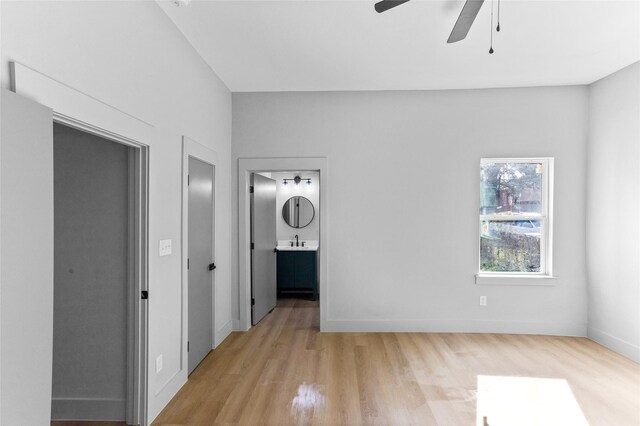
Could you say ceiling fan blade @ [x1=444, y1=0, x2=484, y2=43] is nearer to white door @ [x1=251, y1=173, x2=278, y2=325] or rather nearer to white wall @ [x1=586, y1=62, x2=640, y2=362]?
white wall @ [x1=586, y1=62, x2=640, y2=362]

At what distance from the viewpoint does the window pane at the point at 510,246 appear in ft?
12.9

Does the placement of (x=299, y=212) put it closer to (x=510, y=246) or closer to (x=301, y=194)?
(x=301, y=194)

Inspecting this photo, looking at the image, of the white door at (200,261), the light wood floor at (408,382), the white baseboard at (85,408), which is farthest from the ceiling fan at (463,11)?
the white baseboard at (85,408)

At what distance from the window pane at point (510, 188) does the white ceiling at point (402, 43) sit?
967mm

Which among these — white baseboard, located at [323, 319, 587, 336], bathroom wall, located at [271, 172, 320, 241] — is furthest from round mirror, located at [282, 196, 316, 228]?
white baseboard, located at [323, 319, 587, 336]

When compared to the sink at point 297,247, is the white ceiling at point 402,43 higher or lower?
higher

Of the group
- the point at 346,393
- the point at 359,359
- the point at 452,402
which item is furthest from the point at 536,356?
the point at 346,393

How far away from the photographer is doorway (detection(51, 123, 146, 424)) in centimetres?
221

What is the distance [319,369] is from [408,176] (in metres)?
2.35

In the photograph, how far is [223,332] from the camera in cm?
367

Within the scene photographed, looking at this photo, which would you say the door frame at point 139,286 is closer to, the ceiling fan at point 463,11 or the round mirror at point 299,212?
the ceiling fan at point 463,11

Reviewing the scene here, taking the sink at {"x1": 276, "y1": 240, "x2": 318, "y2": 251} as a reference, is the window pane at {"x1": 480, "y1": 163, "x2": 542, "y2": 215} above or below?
above

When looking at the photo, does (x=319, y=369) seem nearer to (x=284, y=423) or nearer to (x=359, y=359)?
(x=359, y=359)

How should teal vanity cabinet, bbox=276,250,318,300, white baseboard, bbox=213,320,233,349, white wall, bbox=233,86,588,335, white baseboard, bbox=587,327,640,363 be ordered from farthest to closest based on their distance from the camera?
teal vanity cabinet, bbox=276,250,318,300
white wall, bbox=233,86,588,335
white baseboard, bbox=213,320,233,349
white baseboard, bbox=587,327,640,363
